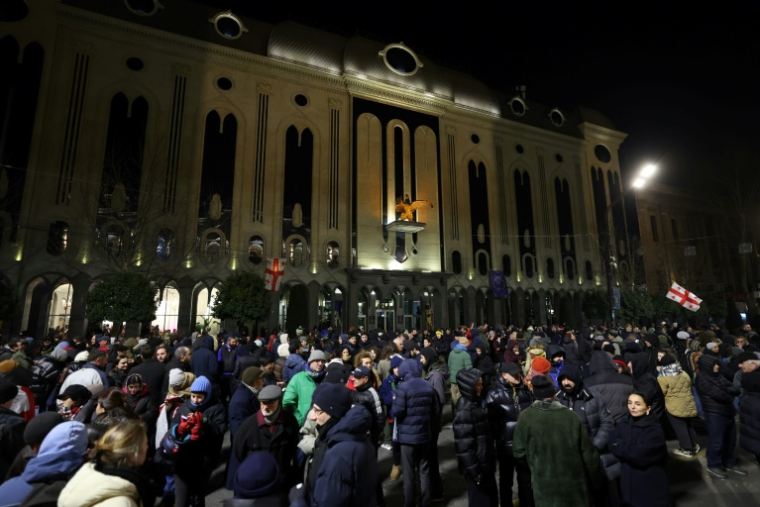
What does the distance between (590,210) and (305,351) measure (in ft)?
118

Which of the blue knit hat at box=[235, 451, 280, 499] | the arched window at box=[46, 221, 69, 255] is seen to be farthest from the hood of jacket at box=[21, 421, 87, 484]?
the arched window at box=[46, 221, 69, 255]

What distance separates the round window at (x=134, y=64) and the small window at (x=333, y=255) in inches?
598

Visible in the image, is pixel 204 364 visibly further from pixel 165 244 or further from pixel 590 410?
pixel 165 244

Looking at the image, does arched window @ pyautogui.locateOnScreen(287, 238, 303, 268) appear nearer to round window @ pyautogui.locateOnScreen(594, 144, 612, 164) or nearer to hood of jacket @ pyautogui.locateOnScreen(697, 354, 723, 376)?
hood of jacket @ pyautogui.locateOnScreen(697, 354, 723, 376)

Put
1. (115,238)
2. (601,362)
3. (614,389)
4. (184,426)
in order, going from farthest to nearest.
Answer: (115,238) < (601,362) < (614,389) < (184,426)

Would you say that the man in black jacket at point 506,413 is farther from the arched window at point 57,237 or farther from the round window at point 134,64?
the round window at point 134,64

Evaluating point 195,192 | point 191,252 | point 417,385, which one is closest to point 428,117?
point 195,192

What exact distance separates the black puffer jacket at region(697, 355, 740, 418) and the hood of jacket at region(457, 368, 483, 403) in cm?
387

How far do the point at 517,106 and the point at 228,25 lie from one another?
25319mm

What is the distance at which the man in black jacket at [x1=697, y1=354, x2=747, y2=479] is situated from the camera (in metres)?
5.64

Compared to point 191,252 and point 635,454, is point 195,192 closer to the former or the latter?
point 191,252

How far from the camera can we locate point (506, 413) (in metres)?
4.41

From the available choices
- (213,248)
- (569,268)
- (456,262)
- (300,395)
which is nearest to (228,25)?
(213,248)

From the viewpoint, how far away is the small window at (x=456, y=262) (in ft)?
99.8
